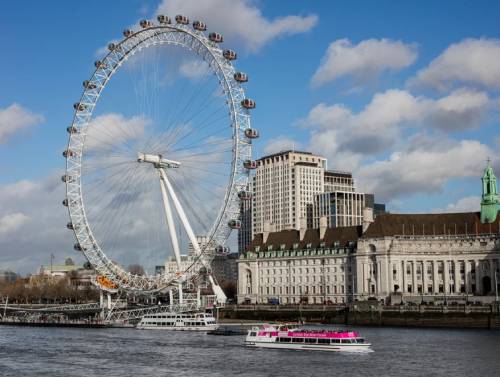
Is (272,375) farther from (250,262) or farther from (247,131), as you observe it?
(250,262)

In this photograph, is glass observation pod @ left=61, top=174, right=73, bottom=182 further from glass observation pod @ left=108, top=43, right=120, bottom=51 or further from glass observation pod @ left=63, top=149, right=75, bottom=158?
glass observation pod @ left=108, top=43, right=120, bottom=51

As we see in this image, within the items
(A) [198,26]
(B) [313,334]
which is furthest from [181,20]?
(B) [313,334]

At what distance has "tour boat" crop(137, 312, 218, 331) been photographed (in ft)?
356

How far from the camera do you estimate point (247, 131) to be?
96.8 meters

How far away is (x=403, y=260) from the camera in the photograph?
5246 inches

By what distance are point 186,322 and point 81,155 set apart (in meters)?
25.8

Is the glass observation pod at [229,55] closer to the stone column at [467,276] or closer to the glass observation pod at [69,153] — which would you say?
the glass observation pod at [69,153]

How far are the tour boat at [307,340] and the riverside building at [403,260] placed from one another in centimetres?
4366

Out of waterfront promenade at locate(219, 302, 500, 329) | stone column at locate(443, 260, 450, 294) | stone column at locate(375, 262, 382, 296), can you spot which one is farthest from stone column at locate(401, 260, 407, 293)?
waterfront promenade at locate(219, 302, 500, 329)

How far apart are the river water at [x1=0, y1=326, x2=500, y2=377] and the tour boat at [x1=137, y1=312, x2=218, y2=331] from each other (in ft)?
37.6

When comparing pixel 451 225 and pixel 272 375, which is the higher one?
pixel 451 225

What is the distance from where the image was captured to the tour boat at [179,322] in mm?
108625

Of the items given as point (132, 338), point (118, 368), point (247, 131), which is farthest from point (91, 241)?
point (118, 368)

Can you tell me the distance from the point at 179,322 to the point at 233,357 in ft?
128
